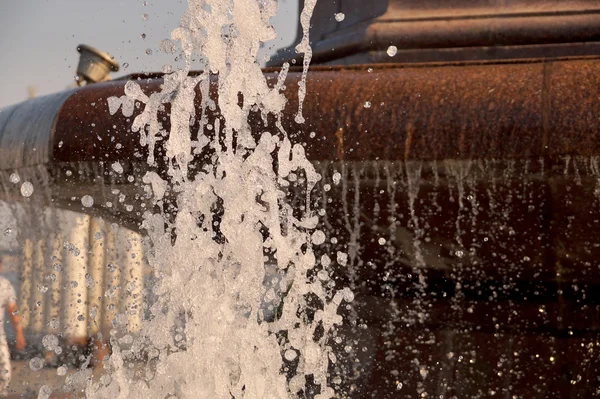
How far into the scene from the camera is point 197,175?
2.30 meters

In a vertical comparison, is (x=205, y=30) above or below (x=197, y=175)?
above

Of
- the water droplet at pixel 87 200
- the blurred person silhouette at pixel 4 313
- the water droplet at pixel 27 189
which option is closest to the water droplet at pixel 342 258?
the water droplet at pixel 87 200

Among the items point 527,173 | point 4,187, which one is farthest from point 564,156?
point 4,187

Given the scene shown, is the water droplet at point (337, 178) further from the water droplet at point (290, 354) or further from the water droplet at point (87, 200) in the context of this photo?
the water droplet at point (87, 200)

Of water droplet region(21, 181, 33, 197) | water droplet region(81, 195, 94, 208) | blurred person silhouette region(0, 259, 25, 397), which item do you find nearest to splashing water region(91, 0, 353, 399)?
→ water droplet region(81, 195, 94, 208)

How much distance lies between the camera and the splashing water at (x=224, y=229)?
7.30 feet

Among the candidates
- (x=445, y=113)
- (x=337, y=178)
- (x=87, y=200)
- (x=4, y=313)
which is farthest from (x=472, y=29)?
(x=4, y=313)

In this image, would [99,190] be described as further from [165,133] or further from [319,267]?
[319,267]

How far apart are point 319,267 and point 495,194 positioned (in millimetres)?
552

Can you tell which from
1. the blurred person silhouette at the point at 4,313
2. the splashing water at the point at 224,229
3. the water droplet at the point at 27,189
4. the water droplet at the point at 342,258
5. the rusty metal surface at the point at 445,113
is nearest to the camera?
the rusty metal surface at the point at 445,113

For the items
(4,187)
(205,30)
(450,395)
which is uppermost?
(205,30)

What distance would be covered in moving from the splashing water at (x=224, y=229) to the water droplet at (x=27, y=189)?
353 millimetres

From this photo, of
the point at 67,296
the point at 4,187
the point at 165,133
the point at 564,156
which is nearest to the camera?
the point at 564,156

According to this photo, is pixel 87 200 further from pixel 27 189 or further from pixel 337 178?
pixel 337 178
